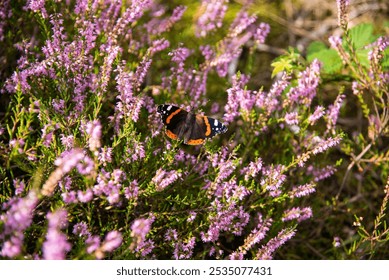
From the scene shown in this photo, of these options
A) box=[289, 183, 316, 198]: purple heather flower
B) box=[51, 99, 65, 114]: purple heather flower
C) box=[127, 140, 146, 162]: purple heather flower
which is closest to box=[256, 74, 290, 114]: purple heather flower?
box=[289, 183, 316, 198]: purple heather flower

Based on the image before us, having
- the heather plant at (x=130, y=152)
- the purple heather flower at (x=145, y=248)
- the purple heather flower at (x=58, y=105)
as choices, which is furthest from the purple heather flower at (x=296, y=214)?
the purple heather flower at (x=58, y=105)

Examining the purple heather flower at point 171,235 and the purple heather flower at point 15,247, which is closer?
the purple heather flower at point 15,247

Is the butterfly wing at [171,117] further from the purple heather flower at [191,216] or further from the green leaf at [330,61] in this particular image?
the green leaf at [330,61]

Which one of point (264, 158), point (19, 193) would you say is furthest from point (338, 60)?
point (19, 193)

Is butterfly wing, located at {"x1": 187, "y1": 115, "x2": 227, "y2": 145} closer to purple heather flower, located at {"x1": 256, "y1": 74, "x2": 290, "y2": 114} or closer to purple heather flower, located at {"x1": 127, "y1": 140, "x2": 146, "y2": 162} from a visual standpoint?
purple heather flower, located at {"x1": 127, "y1": 140, "x2": 146, "y2": 162}

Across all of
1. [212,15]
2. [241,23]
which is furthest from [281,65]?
[212,15]

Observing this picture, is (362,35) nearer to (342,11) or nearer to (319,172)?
(342,11)
